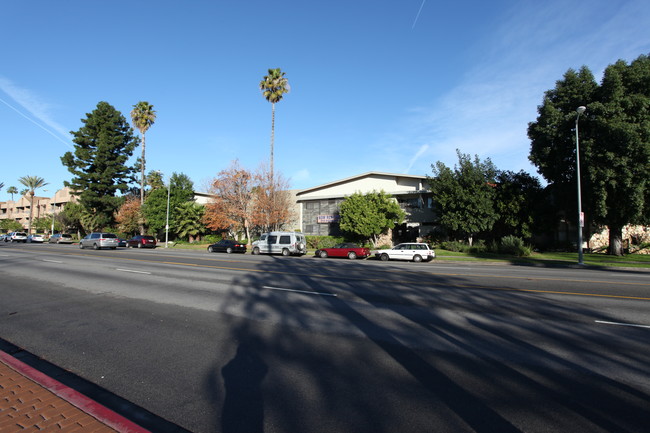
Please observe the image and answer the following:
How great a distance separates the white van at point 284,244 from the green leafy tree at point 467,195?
13.5m

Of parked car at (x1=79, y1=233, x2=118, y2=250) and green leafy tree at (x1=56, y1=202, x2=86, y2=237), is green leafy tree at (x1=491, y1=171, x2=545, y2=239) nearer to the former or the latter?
parked car at (x1=79, y1=233, x2=118, y2=250)

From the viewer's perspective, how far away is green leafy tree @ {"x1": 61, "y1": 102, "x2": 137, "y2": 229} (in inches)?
1976

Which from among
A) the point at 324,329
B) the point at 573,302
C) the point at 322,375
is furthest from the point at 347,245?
the point at 322,375

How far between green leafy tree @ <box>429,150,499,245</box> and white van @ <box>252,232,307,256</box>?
13.5 meters

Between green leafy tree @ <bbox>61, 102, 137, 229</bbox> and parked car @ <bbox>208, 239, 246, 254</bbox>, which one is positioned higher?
green leafy tree @ <bbox>61, 102, 137, 229</bbox>

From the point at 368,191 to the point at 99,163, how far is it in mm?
40884

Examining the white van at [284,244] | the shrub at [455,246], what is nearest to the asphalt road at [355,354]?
the white van at [284,244]

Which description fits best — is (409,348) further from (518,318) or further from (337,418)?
(518,318)

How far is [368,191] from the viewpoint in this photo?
37688 millimetres

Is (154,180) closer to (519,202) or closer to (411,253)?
(411,253)

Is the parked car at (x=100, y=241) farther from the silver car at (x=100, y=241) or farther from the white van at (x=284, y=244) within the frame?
the white van at (x=284, y=244)

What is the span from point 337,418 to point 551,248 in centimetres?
3612

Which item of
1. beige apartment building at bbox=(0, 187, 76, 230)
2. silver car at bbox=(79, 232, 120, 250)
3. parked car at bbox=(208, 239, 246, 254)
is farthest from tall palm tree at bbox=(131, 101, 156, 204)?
beige apartment building at bbox=(0, 187, 76, 230)

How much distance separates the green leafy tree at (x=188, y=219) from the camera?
149ft
